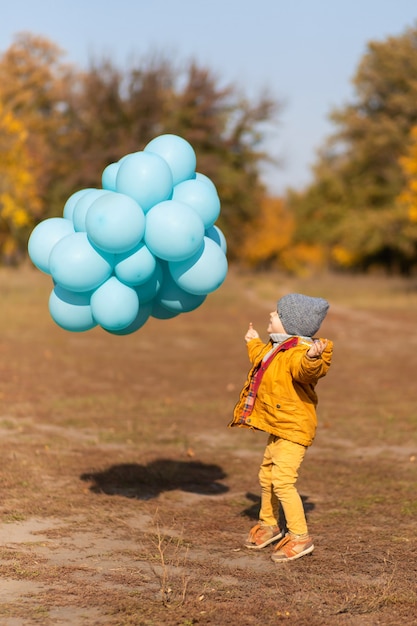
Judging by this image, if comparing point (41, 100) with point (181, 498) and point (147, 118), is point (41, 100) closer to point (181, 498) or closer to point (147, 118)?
point (147, 118)

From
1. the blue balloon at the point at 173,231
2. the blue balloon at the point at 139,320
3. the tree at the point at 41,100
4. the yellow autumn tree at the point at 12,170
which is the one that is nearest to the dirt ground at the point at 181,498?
the blue balloon at the point at 139,320

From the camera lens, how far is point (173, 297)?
5.91m

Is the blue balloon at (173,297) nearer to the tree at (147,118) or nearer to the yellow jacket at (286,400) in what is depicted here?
the yellow jacket at (286,400)

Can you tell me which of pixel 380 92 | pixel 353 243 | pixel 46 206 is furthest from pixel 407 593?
pixel 46 206

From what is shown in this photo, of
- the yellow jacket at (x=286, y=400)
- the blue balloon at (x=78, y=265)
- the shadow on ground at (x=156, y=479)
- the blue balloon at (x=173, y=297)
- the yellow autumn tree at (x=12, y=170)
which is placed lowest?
the shadow on ground at (x=156, y=479)

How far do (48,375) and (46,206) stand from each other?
35.9 m

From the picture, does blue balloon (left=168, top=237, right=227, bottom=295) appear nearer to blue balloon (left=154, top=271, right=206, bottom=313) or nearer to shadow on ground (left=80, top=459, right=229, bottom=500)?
blue balloon (left=154, top=271, right=206, bottom=313)

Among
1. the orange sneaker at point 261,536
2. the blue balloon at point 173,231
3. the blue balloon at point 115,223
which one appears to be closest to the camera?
the blue balloon at point 115,223

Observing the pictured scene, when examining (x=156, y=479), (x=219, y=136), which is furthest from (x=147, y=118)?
(x=156, y=479)

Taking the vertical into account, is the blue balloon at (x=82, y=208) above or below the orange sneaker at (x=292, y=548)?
above

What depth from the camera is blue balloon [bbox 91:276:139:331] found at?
545 cm

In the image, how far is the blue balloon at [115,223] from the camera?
17.1 feet

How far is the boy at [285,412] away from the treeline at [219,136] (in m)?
32.0

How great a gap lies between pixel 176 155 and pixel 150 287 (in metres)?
0.94
